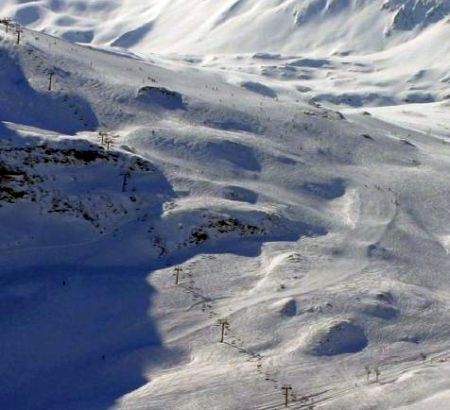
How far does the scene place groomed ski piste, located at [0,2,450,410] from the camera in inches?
894

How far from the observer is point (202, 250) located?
97.4ft

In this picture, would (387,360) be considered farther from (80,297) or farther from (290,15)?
(290,15)

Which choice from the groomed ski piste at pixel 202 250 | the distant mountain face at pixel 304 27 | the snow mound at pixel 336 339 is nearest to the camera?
the groomed ski piste at pixel 202 250

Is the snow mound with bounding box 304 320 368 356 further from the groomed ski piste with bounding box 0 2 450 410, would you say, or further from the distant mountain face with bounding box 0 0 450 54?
the distant mountain face with bounding box 0 0 450 54

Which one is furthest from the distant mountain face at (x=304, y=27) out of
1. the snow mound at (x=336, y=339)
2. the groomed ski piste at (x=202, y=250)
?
the snow mound at (x=336, y=339)

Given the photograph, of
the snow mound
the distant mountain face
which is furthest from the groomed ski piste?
the distant mountain face

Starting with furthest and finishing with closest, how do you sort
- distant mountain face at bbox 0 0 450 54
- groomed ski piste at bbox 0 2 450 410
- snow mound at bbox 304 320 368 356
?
distant mountain face at bbox 0 0 450 54, snow mound at bbox 304 320 368 356, groomed ski piste at bbox 0 2 450 410

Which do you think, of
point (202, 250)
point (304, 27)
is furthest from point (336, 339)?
point (304, 27)

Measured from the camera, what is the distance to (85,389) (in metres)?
21.7

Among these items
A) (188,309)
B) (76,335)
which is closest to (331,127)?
(188,309)

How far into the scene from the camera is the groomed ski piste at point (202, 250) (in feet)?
74.5

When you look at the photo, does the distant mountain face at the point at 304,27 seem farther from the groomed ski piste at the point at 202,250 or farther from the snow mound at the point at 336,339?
the snow mound at the point at 336,339

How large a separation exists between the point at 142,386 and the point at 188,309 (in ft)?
14.9

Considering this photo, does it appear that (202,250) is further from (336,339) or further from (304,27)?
(304,27)
